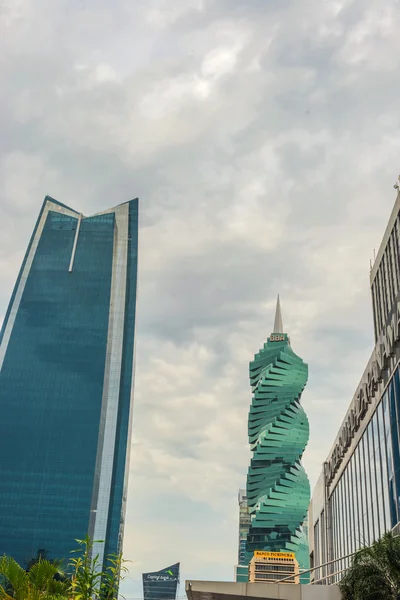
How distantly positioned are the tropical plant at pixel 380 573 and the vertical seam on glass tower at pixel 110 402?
5581 inches

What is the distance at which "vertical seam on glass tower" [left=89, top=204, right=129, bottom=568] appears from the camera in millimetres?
167125

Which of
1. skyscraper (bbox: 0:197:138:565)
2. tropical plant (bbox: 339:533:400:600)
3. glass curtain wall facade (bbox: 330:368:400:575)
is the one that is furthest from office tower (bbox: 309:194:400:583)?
skyscraper (bbox: 0:197:138:565)

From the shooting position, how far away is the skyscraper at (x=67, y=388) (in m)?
168

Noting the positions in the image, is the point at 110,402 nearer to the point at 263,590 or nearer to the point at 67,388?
the point at 67,388

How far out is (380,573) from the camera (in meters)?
26.2

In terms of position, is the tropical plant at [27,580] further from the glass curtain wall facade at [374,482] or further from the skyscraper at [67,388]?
the skyscraper at [67,388]

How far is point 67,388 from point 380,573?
158135 millimetres

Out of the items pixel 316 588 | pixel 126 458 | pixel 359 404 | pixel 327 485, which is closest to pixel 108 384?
pixel 126 458

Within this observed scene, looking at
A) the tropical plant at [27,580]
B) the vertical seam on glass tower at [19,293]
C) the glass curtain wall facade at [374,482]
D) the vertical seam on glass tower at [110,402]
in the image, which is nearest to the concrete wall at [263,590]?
the glass curtain wall facade at [374,482]

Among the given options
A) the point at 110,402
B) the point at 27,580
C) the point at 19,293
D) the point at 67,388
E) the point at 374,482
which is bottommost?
the point at 27,580

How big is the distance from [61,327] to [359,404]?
14820 centimetres

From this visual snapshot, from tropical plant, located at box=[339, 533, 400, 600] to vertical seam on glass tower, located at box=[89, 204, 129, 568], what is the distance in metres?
142

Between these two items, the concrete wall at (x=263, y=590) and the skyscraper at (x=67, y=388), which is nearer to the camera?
the concrete wall at (x=263, y=590)

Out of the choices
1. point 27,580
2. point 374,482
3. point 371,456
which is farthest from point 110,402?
point 27,580
